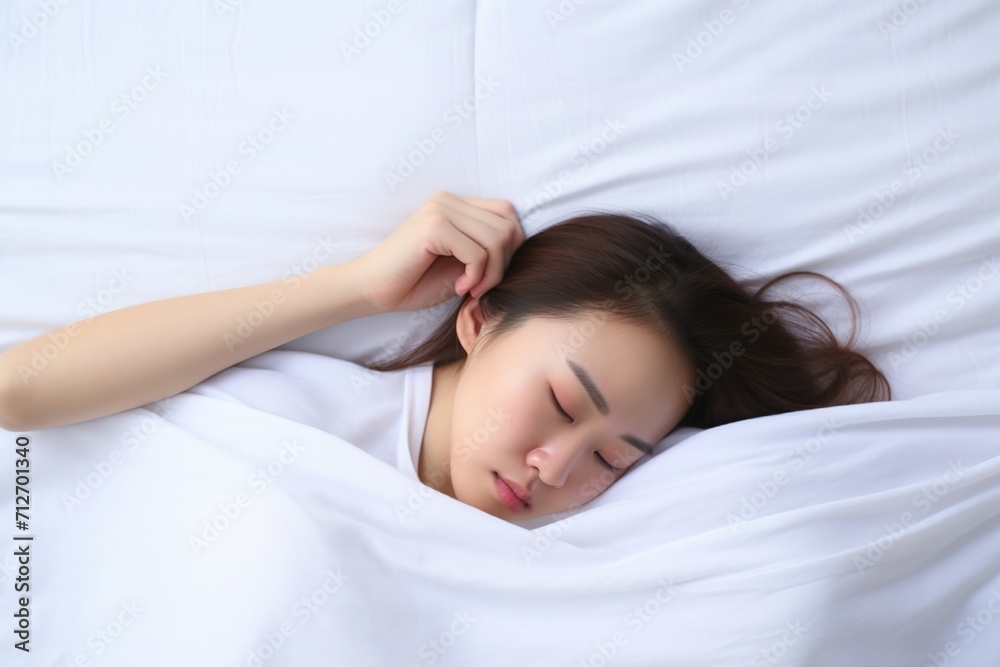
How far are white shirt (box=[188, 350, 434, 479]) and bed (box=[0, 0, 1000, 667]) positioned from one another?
5cm

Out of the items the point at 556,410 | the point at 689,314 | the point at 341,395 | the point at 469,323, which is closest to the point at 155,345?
the point at 341,395

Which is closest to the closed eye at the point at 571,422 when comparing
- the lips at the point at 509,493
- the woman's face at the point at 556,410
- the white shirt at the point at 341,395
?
the woman's face at the point at 556,410

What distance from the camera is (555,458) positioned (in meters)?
1.15

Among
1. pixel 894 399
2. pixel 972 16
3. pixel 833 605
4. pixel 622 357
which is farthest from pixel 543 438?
pixel 972 16

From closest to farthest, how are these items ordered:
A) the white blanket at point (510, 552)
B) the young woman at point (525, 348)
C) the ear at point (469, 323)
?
the white blanket at point (510, 552), the young woman at point (525, 348), the ear at point (469, 323)

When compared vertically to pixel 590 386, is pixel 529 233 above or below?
above

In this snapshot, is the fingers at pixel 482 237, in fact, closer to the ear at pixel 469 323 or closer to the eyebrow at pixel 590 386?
the ear at pixel 469 323

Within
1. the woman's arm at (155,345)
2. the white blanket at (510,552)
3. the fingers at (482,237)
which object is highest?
the fingers at (482,237)

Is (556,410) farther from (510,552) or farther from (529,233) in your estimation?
(529,233)

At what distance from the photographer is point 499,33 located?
4.23ft

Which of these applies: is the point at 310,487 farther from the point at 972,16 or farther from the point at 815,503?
the point at 972,16

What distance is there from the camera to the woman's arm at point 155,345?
1130 mm

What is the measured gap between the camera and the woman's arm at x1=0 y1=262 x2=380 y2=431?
3.71 ft

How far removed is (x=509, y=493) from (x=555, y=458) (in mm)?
96
